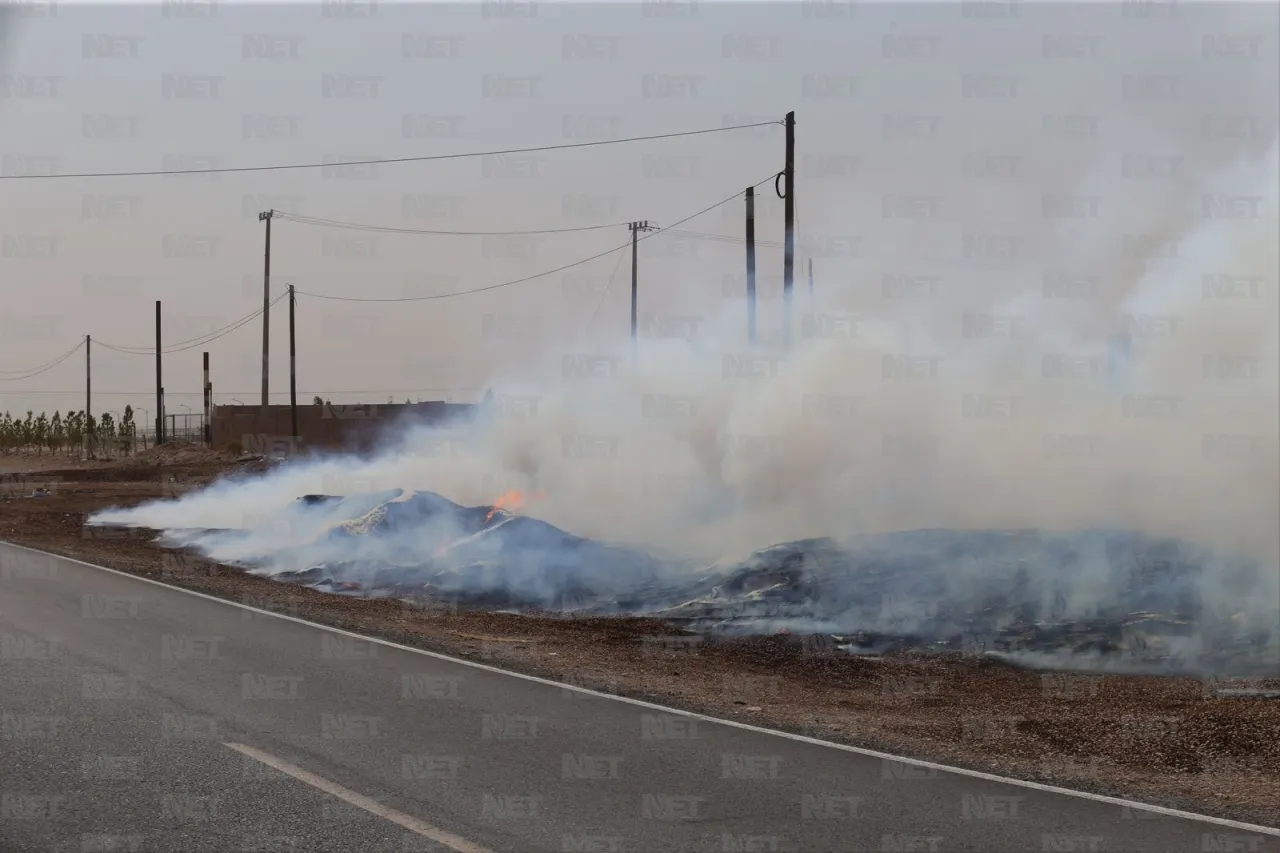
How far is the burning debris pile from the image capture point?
12.0 m

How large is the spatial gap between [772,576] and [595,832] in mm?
9867

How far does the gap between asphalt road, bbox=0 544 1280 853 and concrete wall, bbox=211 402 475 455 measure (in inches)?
1980

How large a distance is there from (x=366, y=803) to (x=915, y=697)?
5.76 m

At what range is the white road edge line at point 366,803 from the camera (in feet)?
17.6

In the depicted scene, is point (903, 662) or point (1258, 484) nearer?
point (903, 662)

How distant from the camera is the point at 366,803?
593 cm

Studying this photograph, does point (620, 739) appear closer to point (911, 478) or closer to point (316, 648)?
point (316, 648)

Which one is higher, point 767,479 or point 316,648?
point 767,479

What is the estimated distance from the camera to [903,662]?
1191 cm

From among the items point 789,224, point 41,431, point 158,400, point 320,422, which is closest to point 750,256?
point 789,224

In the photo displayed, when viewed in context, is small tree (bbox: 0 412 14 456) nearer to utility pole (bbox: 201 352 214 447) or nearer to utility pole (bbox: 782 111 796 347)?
utility pole (bbox: 201 352 214 447)

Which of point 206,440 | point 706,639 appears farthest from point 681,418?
point 206,440

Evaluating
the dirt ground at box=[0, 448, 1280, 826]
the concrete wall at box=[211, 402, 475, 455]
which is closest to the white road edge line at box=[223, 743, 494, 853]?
the dirt ground at box=[0, 448, 1280, 826]

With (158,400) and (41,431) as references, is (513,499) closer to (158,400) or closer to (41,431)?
(158,400)
